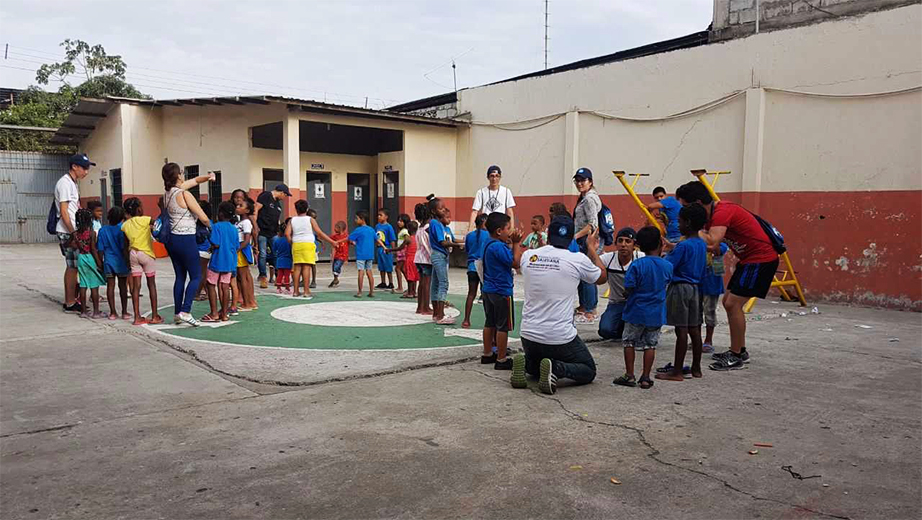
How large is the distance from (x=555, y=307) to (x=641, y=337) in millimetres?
768

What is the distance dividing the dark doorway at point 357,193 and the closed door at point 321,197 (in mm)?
624

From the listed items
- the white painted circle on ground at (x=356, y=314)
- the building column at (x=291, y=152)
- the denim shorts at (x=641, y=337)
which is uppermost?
the building column at (x=291, y=152)

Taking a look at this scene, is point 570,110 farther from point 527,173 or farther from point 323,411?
point 323,411

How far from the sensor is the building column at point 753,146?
11.7 metres

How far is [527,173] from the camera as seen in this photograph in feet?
53.3

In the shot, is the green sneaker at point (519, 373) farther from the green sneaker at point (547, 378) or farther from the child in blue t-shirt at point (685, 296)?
the child in blue t-shirt at point (685, 296)

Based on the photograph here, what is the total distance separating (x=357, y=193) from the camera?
19406mm

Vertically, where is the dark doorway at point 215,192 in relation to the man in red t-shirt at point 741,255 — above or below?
above

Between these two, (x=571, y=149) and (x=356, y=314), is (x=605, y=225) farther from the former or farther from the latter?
(x=571, y=149)

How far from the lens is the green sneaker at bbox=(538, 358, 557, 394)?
526cm

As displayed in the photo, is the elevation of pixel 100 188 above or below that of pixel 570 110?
below

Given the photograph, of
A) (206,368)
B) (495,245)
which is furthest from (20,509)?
(495,245)

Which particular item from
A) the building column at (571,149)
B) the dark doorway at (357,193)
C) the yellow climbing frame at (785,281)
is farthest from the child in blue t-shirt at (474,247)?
the dark doorway at (357,193)

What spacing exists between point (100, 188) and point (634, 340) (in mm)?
20912
